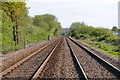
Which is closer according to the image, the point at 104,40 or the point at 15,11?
the point at 15,11

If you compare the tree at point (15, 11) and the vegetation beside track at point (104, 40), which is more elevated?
the tree at point (15, 11)

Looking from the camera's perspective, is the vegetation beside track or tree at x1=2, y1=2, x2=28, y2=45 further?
tree at x1=2, y1=2, x2=28, y2=45

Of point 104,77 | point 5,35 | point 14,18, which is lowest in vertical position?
point 104,77

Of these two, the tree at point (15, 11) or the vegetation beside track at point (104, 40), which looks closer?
the vegetation beside track at point (104, 40)

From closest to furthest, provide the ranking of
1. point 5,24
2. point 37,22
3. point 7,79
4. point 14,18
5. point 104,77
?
point 7,79 < point 104,77 < point 5,24 < point 14,18 < point 37,22

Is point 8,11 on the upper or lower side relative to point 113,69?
upper

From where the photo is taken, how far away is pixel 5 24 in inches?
789

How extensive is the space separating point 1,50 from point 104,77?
43.3 feet

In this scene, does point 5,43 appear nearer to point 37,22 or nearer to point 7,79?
point 7,79

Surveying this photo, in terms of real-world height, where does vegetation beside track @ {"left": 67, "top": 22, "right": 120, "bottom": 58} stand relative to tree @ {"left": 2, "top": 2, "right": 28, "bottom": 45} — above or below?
below

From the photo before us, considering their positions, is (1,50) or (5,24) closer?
(1,50)

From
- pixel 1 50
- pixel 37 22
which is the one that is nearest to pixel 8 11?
pixel 1 50

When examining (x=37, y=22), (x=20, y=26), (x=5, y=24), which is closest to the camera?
(x=5, y=24)

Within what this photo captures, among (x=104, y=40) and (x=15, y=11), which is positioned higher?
(x=15, y=11)
